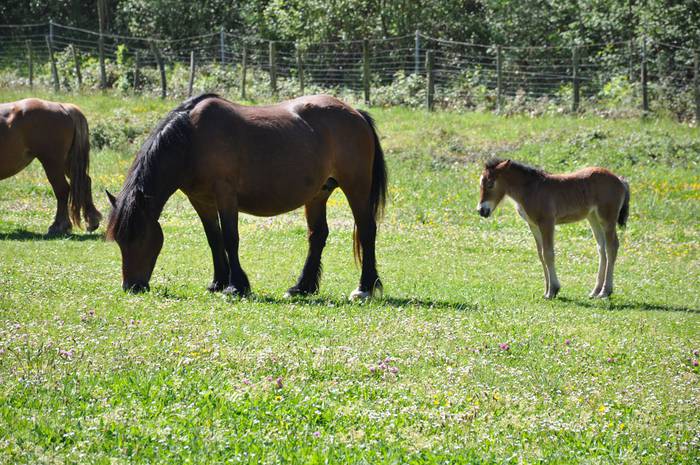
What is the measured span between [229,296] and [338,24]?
3158cm

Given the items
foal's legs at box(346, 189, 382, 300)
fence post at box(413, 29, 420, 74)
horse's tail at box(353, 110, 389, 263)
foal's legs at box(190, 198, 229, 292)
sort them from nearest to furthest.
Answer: foal's legs at box(190, 198, 229, 292), foal's legs at box(346, 189, 382, 300), horse's tail at box(353, 110, 389, 263), fence post at box(413, 29, 420, 74)

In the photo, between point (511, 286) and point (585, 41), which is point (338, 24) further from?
point (511, 286)

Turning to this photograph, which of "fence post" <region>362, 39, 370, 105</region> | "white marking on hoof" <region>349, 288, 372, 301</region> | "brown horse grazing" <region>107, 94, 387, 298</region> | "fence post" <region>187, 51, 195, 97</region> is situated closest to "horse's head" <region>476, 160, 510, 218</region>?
"brown horse grazing" <region>107, 94, 387, 298</region>

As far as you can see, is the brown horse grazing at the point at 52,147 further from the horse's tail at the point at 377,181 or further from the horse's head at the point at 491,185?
the horse's head at the point at 491,185

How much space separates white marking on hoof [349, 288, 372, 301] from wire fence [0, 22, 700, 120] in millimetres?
19536

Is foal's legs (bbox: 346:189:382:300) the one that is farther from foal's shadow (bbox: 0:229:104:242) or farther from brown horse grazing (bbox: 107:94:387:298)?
foal's shadow (bbox: 0:229:104:242)

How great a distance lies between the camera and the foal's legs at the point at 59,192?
18.4 m

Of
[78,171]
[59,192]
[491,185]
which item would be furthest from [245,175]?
[59,192]

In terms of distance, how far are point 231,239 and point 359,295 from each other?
195 cm

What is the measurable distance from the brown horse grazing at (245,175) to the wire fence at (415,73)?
60.8 feet

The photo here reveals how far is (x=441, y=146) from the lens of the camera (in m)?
28.3

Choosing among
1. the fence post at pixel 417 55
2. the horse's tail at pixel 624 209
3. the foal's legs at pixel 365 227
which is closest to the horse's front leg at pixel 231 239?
the foal's legs at pixel 365 227

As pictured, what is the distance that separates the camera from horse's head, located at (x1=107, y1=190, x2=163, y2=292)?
11016 millimetres

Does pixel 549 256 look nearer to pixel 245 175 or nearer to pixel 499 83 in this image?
pixel 245 175
